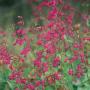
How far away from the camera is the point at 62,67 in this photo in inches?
201

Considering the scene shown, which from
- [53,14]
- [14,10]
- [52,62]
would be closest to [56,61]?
[52,62]

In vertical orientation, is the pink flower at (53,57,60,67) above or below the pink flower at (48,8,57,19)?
below

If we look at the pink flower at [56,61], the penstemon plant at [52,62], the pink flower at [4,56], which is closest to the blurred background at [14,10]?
the penstemon plant at [52,62]

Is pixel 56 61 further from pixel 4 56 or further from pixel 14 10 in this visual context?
pixel 14 10

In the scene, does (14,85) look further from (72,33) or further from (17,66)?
(72,33)

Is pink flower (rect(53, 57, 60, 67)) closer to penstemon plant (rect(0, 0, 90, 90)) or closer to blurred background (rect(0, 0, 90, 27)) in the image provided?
penstemon plant (rect(0, 0, 90, 90))

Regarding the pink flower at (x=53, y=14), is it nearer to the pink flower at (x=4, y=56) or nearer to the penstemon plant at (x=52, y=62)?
the penstemon plant at (x=52, y=62)

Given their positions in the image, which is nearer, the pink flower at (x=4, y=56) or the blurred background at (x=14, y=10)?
the pink flower at (x=4, y=56)

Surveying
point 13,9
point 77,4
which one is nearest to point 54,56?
point 77,4

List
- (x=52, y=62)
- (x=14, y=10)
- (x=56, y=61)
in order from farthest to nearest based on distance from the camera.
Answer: (x=14, y=10) < (x=52, y=62) < (x=56, y=61)

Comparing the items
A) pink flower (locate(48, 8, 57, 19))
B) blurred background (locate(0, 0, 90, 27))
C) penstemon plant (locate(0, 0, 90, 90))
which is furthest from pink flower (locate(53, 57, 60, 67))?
blurred background (locate(0, 0, 90, 27))

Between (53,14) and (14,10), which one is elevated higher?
(14,10)

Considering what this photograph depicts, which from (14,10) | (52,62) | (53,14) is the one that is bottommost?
(52,62)

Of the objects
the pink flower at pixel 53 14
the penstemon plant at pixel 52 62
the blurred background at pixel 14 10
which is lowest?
the penstemon plant at pixel 52 62
